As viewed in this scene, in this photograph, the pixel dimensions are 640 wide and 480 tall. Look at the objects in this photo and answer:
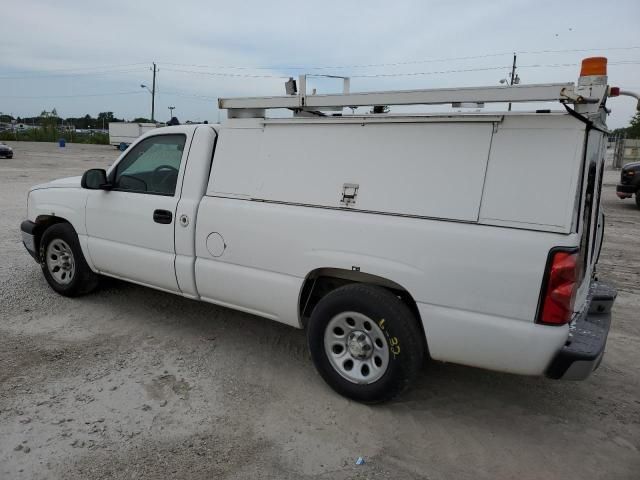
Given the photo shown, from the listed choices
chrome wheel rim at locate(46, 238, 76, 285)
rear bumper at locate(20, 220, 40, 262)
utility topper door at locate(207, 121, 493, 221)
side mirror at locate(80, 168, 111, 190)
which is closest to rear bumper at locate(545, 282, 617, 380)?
utility topper door at locate(207, 121, 493, 221)

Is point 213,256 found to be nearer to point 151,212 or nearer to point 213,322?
point 151,212

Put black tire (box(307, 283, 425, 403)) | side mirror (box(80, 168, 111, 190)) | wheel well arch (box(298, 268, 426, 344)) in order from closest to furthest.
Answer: black tire (box(307, 283, 425, 403)) < wheel well arch (box(298, 268, 426, 344)) < side mirror (box(80, 168, 111, 190))

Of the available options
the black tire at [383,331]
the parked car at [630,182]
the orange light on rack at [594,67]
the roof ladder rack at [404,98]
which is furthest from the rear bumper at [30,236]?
the parked car at [630,182]

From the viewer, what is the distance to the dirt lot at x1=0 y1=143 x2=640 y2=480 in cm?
286

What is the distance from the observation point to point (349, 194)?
3355 mm

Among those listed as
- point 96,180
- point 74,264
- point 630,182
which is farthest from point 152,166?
point 630,182

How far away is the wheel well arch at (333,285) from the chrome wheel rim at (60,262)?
2738 millimetres

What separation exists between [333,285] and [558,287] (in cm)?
159

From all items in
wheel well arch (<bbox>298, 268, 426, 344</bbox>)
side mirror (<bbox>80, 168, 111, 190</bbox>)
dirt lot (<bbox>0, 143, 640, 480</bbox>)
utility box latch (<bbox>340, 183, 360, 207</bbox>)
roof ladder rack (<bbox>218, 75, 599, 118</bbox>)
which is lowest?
dirt lot (<bbox>0, 143, 640, 480</bbox>)

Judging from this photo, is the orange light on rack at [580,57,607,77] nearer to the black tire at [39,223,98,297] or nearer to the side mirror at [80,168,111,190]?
the side mirror at [80,168,111,190]

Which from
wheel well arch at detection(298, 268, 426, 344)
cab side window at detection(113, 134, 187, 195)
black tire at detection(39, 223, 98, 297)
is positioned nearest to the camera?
wheel well arch at detection(298, 268, 426, 344)

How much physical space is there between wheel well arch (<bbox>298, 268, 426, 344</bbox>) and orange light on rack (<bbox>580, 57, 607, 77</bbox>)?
159cm

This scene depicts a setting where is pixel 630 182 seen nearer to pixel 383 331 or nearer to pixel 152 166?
pixel 383 331

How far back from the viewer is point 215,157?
13.2 ft
